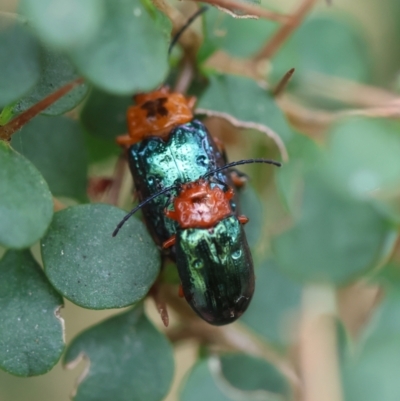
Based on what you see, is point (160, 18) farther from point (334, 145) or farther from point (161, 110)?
point (334, 145)

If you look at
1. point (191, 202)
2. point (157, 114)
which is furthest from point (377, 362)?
point (157, 114)

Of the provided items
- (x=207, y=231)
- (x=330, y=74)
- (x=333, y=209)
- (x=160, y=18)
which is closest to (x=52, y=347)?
(x=207, y=231)

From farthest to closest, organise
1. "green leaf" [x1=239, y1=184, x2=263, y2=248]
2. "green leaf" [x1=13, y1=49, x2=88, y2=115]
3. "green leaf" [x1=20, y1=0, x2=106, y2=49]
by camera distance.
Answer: "green leaf" [x1=239, y1=184, x2=263, y2=248]
"green leaf" [x1=13, y1=49, x2=88, y2=115]
"green leaf" [x1=20, y1=0, x2=106, y2=49]

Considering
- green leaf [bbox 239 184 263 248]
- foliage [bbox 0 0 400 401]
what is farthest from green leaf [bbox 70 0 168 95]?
green leaf [bbox 239 184 263 248]

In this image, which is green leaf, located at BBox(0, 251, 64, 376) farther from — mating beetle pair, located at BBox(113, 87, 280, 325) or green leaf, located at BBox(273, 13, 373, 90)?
green leaf, located at BBox(273, 13, 373, 90)

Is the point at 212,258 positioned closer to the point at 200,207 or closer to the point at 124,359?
the point at 200,207

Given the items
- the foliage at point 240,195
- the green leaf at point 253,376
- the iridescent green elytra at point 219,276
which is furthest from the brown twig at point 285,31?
the green leaf at point 253,376
